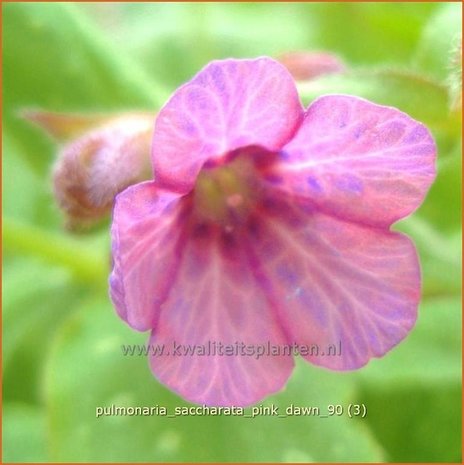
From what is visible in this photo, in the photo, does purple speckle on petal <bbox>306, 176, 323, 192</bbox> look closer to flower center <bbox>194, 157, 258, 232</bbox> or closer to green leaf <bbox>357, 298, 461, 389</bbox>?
flower center <bbox>194, 157, 258, 232</bbox>

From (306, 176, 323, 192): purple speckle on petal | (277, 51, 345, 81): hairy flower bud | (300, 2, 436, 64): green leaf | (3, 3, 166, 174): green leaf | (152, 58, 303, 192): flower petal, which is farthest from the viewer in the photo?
(300, 2, 436, 64): green leaf

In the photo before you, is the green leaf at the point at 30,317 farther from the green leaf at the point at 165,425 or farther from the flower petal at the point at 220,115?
the flower petal at the point at 220,115

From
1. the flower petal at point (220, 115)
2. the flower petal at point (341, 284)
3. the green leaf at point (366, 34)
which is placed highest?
the flower petal at point (220, 115)

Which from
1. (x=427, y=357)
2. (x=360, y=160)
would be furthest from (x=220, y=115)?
(x=427, y=357)

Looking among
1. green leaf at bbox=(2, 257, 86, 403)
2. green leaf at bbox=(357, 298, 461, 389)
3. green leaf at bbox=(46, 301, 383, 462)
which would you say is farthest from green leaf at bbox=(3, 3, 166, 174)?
green leaf at bbox=(357, 298, 461, 389)

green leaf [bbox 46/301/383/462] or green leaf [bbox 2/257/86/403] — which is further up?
green leaf [bbox 46/301/383/462]

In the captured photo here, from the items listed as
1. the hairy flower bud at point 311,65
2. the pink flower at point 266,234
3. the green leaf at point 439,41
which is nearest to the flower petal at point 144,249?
the pink flower at point 266,234

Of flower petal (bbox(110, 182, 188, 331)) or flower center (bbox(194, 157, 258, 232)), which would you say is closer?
flower petal (bbox(110, 182, 188, 331))

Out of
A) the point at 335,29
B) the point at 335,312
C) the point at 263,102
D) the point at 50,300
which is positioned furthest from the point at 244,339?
the point at 335,29
